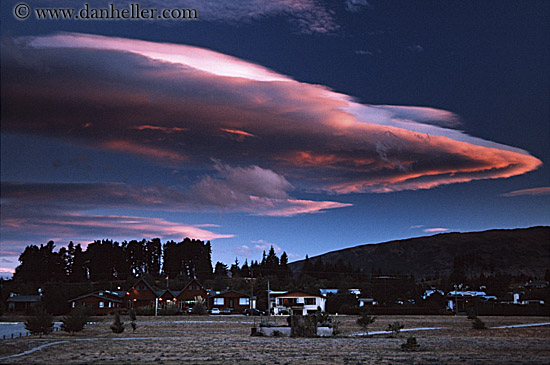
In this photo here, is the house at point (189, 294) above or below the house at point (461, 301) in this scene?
above

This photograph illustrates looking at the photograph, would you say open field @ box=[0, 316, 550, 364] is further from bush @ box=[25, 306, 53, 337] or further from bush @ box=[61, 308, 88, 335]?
bush @ box=[61, 308, 88, 335]

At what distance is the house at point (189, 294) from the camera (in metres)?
121

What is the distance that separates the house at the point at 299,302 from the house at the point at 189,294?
1896cm

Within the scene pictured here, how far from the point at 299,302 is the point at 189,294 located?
26.4 metres

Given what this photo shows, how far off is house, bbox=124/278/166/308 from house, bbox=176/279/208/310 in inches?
191

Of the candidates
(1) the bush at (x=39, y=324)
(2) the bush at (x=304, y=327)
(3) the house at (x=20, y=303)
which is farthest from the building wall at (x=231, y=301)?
(2) the bush at (x=304, y=327)

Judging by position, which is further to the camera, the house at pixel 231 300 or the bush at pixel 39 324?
the house at pixel 231 300

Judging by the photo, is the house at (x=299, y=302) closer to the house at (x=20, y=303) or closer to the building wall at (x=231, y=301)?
the building wall at (x=231, y=301)

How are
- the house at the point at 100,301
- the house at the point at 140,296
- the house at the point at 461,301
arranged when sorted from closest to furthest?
1. the house at the point at 100,301
2. the house at the point at 140,296
3. the house at the point at 461,301

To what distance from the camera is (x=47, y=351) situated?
108 feet

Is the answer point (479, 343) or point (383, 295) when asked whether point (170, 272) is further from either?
point (479, 343)

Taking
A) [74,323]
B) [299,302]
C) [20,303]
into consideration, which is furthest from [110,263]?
[74,323]

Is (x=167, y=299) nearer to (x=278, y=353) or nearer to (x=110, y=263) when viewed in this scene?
(x=110, y=263)

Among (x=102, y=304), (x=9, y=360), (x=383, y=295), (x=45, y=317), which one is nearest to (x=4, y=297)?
(x=102, y=304)
